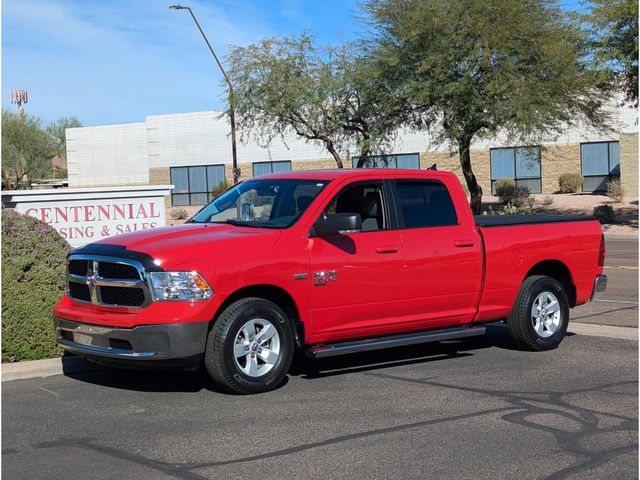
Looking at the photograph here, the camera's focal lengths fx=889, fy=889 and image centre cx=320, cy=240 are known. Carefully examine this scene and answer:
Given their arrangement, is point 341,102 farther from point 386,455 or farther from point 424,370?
point 386,455

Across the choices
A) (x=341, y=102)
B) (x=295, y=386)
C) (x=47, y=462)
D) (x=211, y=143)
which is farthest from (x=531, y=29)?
(x=211, y=143)

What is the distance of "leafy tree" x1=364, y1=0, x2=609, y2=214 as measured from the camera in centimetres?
3042

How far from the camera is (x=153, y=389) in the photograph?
7.98 m

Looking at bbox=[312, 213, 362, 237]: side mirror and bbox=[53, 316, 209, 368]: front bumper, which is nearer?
bbox=[53, 316, 209, 368]: front bumper

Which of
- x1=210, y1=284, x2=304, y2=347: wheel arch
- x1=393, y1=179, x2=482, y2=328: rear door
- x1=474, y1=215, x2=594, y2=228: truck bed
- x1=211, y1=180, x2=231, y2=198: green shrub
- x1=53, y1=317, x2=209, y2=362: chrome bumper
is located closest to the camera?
x1=53, y1=317, x2=209, y2=362: chrome bumper

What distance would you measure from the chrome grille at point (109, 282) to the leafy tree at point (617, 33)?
77.4 ft

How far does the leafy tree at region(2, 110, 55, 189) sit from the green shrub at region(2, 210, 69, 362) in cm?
6326

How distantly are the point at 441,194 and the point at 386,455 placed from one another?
403 cm

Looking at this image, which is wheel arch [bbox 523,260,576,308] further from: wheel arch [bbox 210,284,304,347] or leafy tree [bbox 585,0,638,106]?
leafy tree [bbox 585,0,638,106]

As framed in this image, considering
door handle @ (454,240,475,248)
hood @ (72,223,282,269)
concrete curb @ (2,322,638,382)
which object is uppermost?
hood @ (72,223,282,269)

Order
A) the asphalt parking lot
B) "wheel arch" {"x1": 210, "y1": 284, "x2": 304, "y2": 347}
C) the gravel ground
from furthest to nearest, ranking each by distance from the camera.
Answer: the gravel ground, "wheel arch" {"x1": 210, "y1": 284, "x2": 304, "y2": 347}, the asphalt parking lot

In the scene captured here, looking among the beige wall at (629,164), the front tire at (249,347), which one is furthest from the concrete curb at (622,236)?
the front tire at (249,347)

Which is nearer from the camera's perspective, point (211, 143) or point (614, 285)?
point (614, 285)

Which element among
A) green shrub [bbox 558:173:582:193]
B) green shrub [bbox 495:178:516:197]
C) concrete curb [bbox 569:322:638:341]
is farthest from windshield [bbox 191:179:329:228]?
green shrub [bbox 558:173:582:193]
